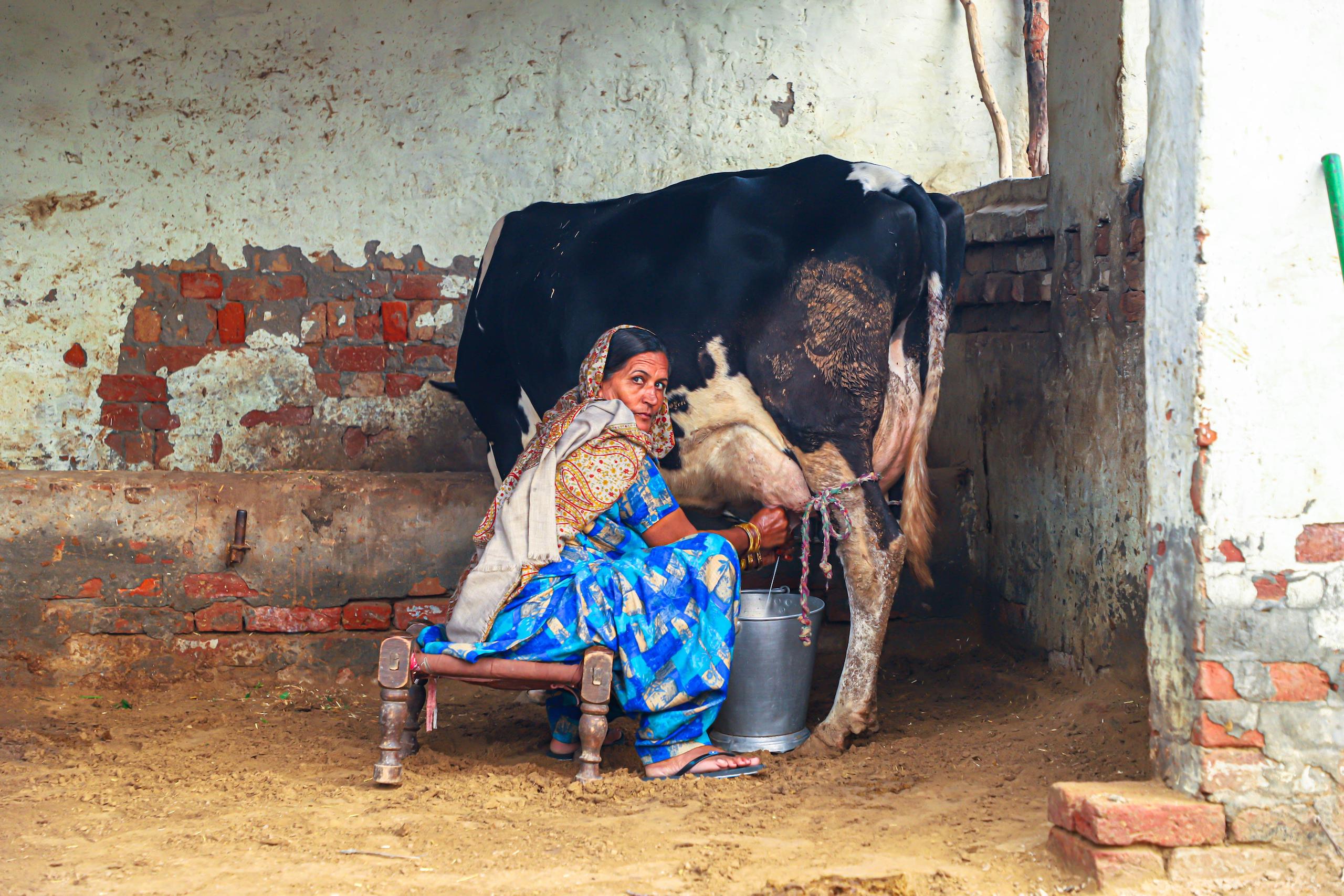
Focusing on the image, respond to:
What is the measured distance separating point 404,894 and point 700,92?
400cm

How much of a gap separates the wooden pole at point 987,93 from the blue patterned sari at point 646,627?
10.7 feet

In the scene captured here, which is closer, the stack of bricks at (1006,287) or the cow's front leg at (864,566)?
the cow's front leg at (864,566)

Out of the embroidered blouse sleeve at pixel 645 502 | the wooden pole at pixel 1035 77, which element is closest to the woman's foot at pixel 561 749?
the embroidered blouse sleeve at pixel 645 502

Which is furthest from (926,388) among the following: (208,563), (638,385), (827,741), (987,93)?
(208,563)

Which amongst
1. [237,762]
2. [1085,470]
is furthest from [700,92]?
[237,762]

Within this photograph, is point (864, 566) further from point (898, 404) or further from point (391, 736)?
point (391, 736)

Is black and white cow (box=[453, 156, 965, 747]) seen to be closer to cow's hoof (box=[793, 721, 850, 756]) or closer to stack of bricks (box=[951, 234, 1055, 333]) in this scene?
cow's hoof (box=[793, 721, 850, 756])

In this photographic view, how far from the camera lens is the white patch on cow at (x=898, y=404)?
376cm

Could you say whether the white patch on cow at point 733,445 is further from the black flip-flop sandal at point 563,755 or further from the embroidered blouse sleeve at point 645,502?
the black flip-flop sandal at point 563,755

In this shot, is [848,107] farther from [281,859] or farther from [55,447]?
[281,859]

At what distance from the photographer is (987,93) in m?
5.61

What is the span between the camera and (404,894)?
7.76ft

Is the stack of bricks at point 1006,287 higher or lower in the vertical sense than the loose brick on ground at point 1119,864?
higher

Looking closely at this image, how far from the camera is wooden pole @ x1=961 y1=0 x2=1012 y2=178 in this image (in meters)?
5.56
